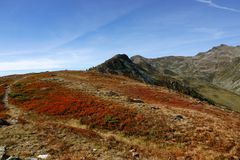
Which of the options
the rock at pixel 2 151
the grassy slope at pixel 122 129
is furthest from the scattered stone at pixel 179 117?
the rock at pixel 2 151

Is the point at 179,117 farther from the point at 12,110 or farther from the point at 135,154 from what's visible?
the point at 12,110

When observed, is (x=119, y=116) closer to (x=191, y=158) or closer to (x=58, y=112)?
(x=58, y=112)

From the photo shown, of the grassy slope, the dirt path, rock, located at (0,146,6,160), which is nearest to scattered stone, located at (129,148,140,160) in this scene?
the grassy slope

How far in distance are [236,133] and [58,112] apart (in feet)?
81.5

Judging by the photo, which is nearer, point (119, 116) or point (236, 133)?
point (236, 133)

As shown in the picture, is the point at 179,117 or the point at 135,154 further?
the point at 179,117

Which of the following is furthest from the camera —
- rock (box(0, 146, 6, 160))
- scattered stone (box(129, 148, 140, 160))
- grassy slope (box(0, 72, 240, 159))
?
grassy slope (box(0, 72, 240, 159))

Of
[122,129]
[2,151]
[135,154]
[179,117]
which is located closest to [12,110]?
[122,129]

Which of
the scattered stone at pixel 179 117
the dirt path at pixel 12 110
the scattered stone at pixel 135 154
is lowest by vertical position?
the scattered stone at pixel 135 154

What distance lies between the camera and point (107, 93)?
56.0m

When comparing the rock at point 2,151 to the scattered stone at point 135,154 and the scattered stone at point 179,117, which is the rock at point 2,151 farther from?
the scattered stone at point 179,117

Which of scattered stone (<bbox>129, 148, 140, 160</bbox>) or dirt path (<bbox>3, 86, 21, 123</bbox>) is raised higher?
dirt path (<bbox>3, 86, 21, 123</bbox>)

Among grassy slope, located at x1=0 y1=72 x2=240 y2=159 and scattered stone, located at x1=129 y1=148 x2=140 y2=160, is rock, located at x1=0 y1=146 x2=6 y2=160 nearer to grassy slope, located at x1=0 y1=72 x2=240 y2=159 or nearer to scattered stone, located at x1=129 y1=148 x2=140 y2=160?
grassy slope, located at x1=0 y1=72 x2=240 y2=159

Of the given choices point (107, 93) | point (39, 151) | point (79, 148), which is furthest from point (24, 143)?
point (107, 93)
